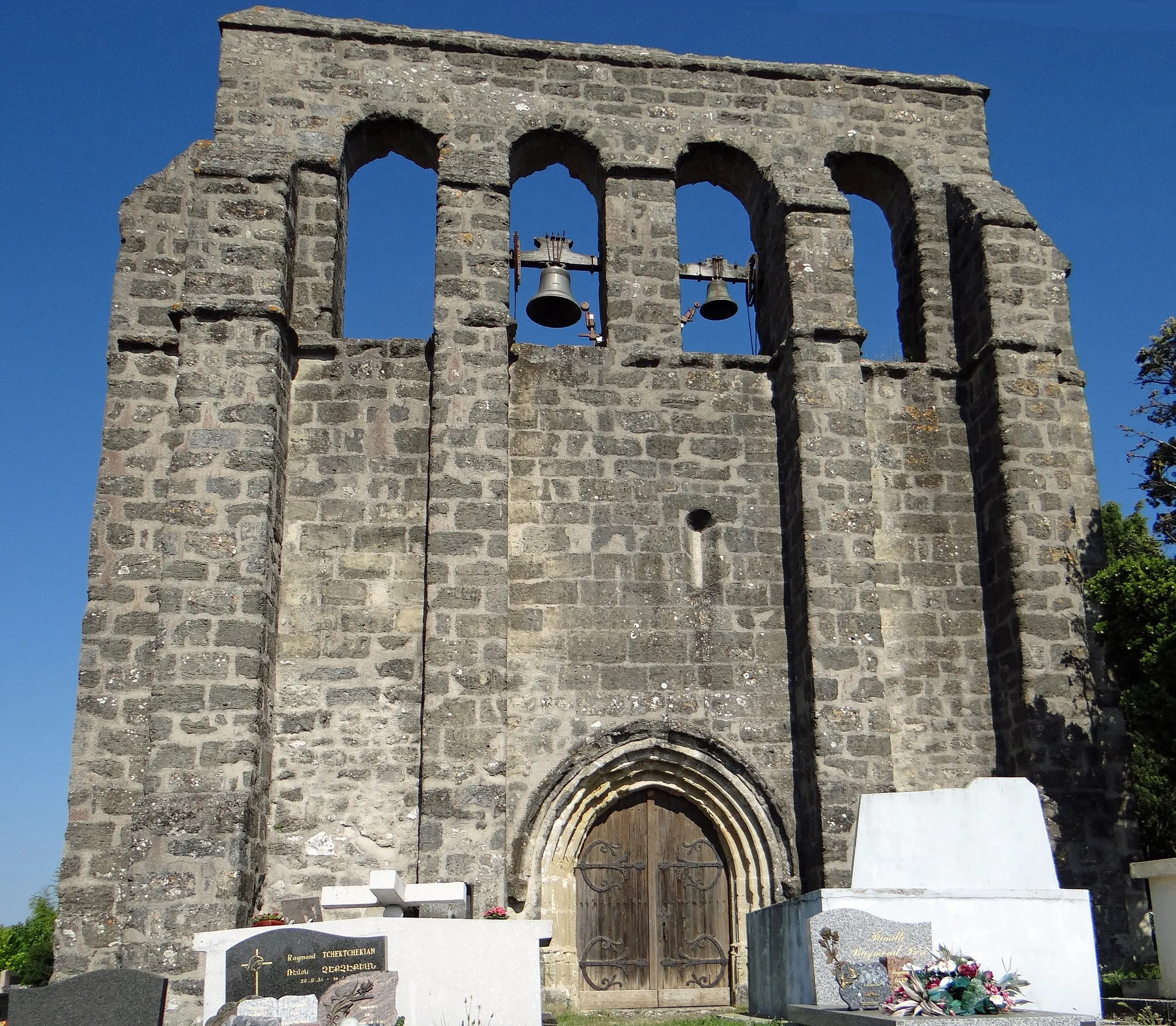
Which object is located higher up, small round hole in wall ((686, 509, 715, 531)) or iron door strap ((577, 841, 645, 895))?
small round hole in wall ((686, 509, 715, 531))

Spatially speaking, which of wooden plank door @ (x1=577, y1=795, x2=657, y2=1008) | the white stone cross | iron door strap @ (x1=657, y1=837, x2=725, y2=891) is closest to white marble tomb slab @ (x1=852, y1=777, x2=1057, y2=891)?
the white stone cross

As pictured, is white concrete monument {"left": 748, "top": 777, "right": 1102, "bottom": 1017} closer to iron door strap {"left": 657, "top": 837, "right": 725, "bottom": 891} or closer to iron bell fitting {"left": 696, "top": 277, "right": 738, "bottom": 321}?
iron door strap {"left": 657, "top": 837, "right": 725, "bottom": 891}

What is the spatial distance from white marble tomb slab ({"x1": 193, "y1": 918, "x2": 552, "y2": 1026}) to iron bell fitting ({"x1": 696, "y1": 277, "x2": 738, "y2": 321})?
6152 millimetres

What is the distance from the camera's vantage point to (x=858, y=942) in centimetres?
715

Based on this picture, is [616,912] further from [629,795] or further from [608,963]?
[629,795]

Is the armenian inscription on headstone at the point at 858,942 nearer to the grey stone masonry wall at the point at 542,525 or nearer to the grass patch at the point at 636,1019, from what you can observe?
the grass patch at the point at 636,1019

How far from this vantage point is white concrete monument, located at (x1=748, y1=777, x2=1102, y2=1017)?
24.0 ft

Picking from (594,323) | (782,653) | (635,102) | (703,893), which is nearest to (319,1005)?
(703,893)

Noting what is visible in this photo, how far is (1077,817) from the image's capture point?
9.95 meters

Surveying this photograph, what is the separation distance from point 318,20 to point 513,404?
3909 mm

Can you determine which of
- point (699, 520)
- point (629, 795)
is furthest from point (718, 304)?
point (629, 795)

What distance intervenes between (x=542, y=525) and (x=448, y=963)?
12.9ft

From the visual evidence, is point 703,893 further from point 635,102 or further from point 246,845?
point 635,102

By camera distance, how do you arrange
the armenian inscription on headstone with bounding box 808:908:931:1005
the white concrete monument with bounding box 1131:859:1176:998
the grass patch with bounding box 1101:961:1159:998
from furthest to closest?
the grass patch with bounding box 1101:961:1159:998
the white concrete monument with bounding box 1131:859:1176:998
the armenian inscription on headstone with bounding box 808:908:931:1005
